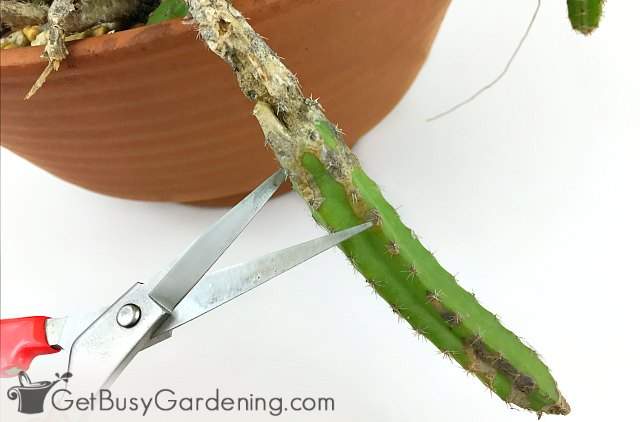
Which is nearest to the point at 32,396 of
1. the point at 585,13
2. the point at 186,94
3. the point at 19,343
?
the point at 19,343

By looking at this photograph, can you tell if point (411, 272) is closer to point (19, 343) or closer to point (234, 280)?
point (234, 280)

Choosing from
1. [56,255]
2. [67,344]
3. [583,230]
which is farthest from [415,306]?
[56,255]

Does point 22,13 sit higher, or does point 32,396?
point 22,13

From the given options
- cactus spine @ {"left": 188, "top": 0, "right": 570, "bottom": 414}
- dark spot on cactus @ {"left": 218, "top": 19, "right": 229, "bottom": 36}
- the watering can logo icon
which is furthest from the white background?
dark spot on cactus @ {"left": 218, "top": 19, "right": 229, "bottom": 36}

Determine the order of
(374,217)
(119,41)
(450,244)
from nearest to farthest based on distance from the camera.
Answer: (374,217) < (119,41) < (450,244)

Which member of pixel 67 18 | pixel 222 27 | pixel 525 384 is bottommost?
pixel 525 384

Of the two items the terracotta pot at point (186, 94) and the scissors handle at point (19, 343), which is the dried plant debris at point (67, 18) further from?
the scissors handle at point (19, 343)

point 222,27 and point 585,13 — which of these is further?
point 585,13

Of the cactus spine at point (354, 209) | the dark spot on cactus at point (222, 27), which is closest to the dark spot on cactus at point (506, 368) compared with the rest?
the cactus spine at point (354, 209)

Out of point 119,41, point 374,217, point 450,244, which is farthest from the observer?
point 450,244
